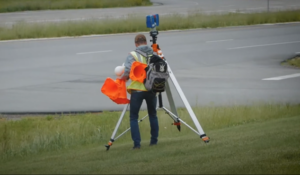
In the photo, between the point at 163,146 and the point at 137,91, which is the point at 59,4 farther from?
the point at 137,91

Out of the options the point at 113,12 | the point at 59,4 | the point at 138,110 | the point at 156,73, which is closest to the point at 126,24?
the point at 113,12

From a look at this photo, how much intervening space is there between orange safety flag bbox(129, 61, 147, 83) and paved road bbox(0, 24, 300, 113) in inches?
194

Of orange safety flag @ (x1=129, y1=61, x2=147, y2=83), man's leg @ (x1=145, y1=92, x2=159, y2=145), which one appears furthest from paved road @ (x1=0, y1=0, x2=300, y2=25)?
orange safety flag @ (x1=129, y1=61, x2=147, y2=83)

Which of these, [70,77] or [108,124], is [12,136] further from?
[70,77]

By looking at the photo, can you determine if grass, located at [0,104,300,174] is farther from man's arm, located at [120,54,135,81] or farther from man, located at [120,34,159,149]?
man's arm, located at [120,54,135,81]

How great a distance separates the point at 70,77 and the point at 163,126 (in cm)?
591

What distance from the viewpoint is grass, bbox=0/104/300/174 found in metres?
6.46

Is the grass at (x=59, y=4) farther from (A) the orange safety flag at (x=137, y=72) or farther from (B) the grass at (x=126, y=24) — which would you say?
(A) the orange safety flag at (x=137, y=72)

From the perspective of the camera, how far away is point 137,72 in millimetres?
7445

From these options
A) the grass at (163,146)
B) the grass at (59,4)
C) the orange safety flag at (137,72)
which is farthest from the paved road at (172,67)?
the grass at (59,4)

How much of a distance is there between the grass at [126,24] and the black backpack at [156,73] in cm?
1839

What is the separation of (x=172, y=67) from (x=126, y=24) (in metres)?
10.9

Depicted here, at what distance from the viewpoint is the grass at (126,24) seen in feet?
84.5

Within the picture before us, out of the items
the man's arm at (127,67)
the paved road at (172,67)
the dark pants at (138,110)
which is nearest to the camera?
the man's arm at (127,67)
